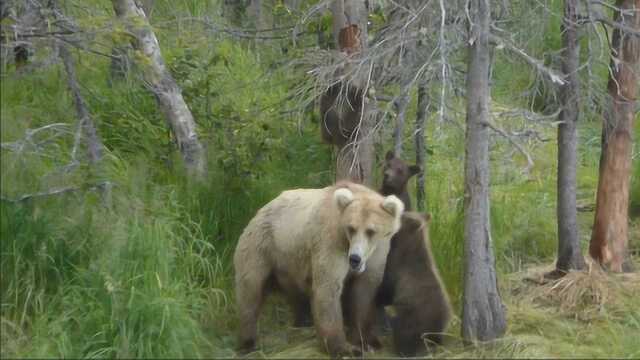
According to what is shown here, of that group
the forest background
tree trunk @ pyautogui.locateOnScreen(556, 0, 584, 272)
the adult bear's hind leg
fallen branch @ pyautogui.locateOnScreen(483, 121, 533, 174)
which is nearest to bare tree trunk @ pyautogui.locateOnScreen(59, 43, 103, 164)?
the forest background

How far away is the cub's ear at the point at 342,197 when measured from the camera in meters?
6.88

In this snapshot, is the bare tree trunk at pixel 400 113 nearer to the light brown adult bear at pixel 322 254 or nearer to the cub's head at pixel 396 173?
the cub's head at pixel 396 173

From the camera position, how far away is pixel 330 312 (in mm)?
6879

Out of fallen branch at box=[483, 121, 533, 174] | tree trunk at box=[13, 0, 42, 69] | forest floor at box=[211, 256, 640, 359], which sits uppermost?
tree trunk at box=[13, 0, 42, 69]

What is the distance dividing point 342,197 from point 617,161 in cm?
363

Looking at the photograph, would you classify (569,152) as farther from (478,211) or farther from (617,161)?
(478,211)

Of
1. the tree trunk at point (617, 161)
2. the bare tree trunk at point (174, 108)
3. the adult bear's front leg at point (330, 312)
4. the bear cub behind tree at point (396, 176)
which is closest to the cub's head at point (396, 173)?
the bear cub behind tree at point (396, 176)

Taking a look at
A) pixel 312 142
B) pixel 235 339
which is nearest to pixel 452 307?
pixel 235 339

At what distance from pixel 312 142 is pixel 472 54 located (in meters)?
2.67

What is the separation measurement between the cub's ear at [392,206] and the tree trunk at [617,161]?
306 cm

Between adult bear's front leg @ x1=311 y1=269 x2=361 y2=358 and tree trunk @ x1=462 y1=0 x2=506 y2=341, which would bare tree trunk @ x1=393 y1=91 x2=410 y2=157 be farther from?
adult bear's front leg @ x1=311 y1=269 x2=361 y2=358

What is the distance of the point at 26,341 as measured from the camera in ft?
21.5

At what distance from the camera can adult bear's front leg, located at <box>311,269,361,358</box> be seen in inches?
271

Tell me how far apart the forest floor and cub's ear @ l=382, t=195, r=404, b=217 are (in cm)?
105
